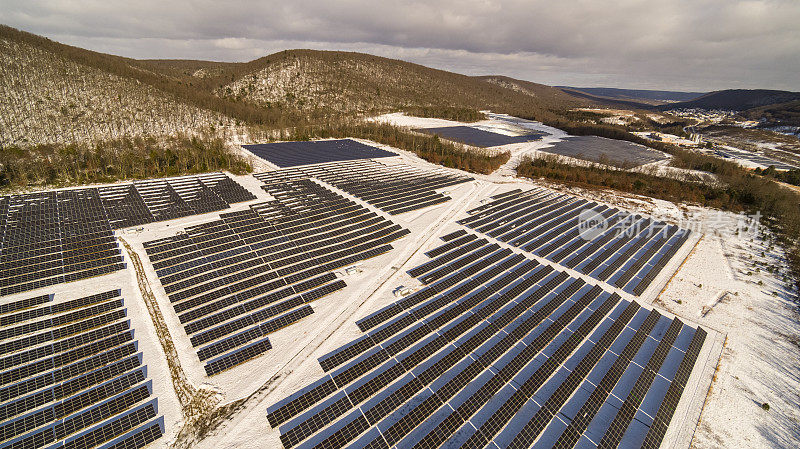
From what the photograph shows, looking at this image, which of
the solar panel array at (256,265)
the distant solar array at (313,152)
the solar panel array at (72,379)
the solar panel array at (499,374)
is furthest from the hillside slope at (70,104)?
the solar panel array at (499,374)

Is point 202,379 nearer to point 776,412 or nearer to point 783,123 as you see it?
point 776,412

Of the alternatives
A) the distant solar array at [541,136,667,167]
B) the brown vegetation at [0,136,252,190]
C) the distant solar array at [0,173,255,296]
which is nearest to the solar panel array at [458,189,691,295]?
the distant solar array at [0,173,255,296]

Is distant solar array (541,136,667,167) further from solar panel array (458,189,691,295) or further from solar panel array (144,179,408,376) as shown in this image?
solar panel array (144,179,408,376)

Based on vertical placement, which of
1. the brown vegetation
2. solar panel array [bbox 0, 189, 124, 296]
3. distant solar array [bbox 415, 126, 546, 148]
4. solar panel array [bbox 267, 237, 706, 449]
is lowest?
solar panel array [bbox 267, 237, 706, 449]

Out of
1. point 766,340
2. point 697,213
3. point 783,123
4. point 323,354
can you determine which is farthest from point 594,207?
point 783,123

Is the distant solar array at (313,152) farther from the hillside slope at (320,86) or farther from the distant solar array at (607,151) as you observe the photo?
the hillside slope at (320,86)
